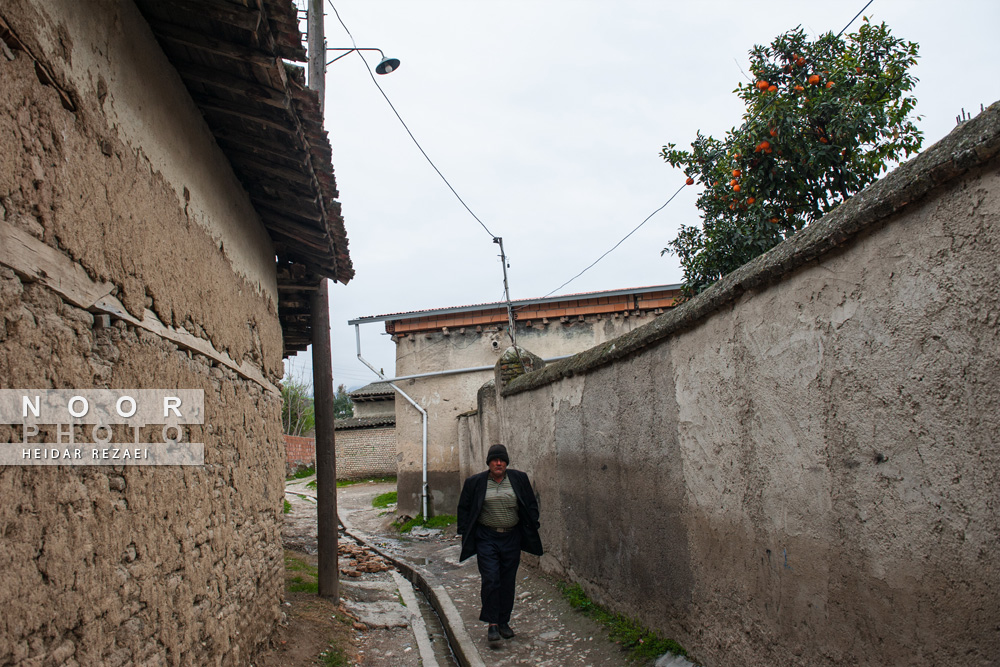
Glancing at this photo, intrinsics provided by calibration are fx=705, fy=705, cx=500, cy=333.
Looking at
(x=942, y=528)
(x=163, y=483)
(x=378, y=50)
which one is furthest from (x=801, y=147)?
(x=163, y=483)

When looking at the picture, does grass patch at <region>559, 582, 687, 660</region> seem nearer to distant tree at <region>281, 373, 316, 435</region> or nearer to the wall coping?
the wall coping

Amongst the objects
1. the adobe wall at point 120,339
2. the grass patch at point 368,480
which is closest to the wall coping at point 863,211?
the adobe wall at point 120,339

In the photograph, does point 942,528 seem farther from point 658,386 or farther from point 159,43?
point 159,43

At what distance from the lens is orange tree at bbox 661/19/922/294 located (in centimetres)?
721

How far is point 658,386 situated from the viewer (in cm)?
473

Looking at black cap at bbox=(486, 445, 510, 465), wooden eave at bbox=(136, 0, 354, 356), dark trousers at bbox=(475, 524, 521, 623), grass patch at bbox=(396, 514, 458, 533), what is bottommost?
grass patch at bbox=(396, 514, 458, 533)

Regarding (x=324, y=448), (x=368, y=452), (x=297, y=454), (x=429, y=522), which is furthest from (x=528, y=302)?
(x=297, y=454)

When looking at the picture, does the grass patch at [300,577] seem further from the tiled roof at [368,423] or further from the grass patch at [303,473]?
the grass patch at [303,473]

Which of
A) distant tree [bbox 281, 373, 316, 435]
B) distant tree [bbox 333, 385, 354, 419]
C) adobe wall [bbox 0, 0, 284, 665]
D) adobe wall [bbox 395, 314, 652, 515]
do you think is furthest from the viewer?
distant tree [bbox 333, 385, 354, 419]

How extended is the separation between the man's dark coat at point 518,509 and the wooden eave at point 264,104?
96.3 inches

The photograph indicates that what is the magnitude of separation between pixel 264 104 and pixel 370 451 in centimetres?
2501

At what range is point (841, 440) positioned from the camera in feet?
9.47

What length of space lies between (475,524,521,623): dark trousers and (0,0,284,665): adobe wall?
69.4 inches

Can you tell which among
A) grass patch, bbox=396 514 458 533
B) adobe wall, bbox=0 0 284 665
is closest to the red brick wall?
grass patch, bbox=396 514 458 533
